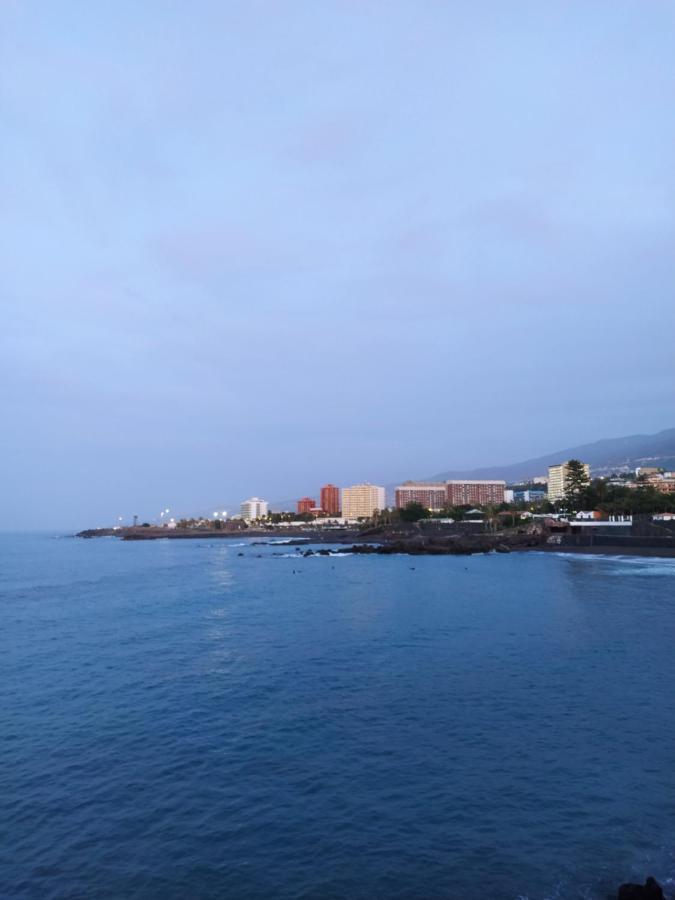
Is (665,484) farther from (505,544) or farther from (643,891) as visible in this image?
(643,891)

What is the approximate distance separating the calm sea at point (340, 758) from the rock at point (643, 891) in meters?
0.55

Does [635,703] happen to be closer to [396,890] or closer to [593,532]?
[396,890]

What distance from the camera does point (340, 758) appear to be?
14812mm

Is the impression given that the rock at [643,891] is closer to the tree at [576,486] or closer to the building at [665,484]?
the tree at [576,486]

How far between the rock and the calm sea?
545 mm

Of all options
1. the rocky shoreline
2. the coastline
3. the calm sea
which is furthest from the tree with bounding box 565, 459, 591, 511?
the calm sea

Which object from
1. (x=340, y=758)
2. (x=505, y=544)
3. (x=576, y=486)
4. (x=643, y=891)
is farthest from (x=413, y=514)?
(x=643, y=891)

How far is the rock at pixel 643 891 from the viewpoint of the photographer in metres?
8.91

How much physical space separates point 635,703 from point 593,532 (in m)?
70.9

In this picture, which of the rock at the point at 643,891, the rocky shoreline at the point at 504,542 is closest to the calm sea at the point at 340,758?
the rock at the point at 643,891

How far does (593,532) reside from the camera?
3312 inches

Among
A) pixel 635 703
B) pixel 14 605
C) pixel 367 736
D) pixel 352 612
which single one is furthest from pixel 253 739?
pixel 14 605

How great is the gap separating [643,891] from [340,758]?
24.1ft

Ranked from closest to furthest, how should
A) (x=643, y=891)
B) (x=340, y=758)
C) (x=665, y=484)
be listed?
1. (x=643, y=891)
2. (x=340, y=758)
3. (x=665, y=484)
